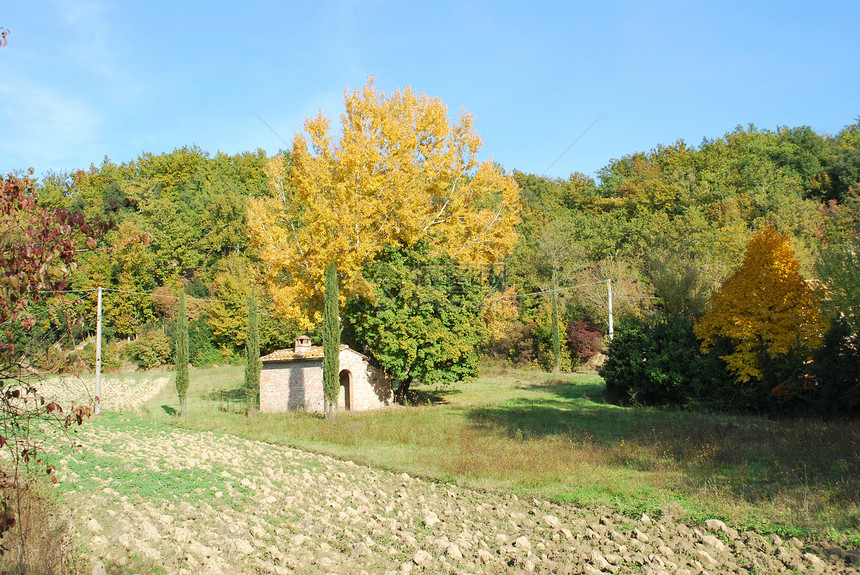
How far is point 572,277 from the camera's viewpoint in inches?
1897

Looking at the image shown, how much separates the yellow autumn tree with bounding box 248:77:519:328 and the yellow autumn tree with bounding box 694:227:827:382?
10503mm

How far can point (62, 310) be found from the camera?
189 inches

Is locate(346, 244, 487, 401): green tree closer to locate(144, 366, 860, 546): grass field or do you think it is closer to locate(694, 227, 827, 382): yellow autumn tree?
locate(144, 366, 860, 546): grass field

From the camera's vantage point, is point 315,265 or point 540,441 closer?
point 540,441

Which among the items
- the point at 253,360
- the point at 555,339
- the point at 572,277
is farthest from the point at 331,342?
the point at 572,277

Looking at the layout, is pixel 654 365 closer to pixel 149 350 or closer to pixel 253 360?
pixel 253 360

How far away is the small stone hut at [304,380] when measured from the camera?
26.5 meters

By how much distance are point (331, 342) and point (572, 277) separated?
29533 millimetres

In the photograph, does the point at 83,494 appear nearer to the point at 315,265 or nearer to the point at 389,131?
the point at 315,265

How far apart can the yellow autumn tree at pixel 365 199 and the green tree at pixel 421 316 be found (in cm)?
83

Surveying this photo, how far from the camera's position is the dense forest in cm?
1961

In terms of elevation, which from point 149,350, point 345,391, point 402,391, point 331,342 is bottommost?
point 402,391

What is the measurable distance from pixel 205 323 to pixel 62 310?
51944mm

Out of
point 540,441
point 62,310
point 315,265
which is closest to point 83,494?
point 62,310
